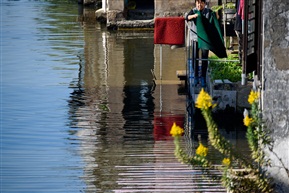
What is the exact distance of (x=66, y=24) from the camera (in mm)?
28531

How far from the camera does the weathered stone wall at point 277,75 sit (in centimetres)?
862

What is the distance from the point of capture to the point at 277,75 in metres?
8.66

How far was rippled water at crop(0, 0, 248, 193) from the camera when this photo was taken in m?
10.7

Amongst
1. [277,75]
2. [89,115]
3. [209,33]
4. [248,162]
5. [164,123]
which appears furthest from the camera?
[209,33]

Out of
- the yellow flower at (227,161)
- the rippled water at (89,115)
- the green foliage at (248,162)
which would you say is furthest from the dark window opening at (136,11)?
the yellow flower at (227,161)

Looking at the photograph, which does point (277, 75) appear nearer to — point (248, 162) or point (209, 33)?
point (248, 162)

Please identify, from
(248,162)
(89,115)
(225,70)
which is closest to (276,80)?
(248,162)

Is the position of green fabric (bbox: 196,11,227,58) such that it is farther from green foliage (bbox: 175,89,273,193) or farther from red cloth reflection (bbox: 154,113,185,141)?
green foliage (bbox: 175,89,273,193)

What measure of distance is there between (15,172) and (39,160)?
0.64m

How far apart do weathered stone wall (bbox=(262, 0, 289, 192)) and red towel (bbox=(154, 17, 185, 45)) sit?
722 centimetres

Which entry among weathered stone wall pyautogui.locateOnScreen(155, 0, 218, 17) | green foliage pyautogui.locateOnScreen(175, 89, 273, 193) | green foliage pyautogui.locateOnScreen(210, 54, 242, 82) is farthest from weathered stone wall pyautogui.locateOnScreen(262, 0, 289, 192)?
weathered stone wall pyautogui.locateOnScreen(155, 0, 218, 17)

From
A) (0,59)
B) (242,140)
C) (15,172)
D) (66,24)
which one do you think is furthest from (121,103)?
(66,24)

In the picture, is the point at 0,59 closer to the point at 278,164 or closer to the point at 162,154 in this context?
the point at 162,154

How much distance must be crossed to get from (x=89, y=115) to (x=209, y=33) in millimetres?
2488
